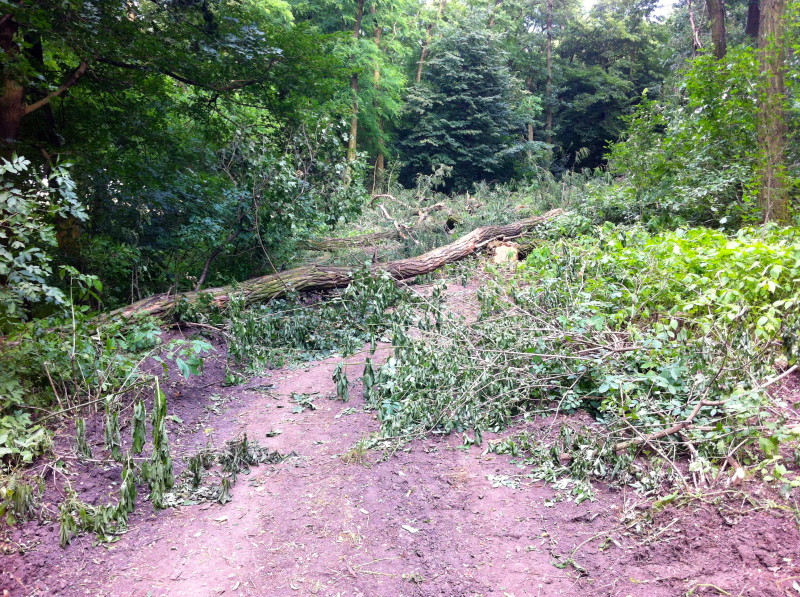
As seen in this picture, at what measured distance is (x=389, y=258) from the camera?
29.9 ft

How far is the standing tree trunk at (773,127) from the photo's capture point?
6324 millimetres

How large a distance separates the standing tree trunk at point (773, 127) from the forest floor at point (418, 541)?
3.69 metres

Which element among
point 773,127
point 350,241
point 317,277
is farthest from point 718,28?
point 317,277

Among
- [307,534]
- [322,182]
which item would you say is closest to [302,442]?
[307,534]

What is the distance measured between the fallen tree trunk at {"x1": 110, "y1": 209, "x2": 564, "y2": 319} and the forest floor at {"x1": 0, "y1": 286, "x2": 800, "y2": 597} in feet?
7.82

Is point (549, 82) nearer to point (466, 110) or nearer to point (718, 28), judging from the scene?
point (466, 110)

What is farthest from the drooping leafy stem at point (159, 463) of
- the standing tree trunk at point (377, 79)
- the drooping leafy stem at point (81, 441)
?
the standing tree trunk at point (377, 79)

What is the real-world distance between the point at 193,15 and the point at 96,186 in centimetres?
242

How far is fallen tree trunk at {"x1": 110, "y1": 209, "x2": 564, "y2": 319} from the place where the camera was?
5672mm

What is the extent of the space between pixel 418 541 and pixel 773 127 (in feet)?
22.8

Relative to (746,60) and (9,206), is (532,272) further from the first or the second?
(9,206)

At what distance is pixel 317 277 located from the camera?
23.3 feet

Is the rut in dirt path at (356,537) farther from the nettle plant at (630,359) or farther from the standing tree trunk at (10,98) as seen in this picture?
the standing tree trunk at (10,98)

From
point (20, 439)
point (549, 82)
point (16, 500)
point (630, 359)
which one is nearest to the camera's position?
point (16, 500)
